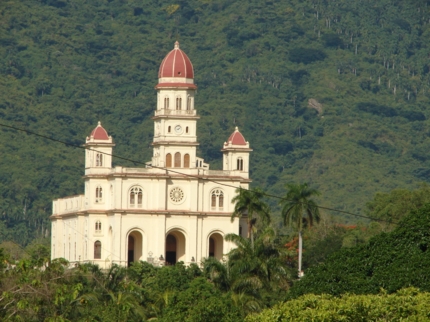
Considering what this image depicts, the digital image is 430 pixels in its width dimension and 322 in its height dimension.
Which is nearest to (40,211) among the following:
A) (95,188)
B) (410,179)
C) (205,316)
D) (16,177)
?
(16,177)

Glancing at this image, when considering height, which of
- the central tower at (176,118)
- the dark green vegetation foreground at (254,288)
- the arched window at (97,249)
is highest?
the central tower at (176,118)

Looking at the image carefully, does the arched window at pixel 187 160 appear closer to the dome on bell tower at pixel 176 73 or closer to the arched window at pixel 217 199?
the arched window at pixel 217 199

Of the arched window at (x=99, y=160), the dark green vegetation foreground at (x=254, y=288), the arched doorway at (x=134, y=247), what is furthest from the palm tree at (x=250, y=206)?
the arched window at (x=99, y=160)

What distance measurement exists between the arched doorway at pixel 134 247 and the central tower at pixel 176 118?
5276 millimetres

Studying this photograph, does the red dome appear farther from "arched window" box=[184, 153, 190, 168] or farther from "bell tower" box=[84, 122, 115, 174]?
"bell tower" box=[84, 122, 115, 174]

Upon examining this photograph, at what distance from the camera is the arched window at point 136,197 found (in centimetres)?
11138

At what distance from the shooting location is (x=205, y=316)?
63562mm

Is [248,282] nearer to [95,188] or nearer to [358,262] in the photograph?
[358,262]

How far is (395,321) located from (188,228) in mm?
63416

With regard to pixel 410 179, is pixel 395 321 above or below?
below

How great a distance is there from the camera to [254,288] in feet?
265

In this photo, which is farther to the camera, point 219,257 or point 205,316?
point 219,257

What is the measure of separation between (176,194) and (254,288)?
105ft

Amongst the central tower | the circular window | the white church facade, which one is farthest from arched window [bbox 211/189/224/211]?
the central tower
